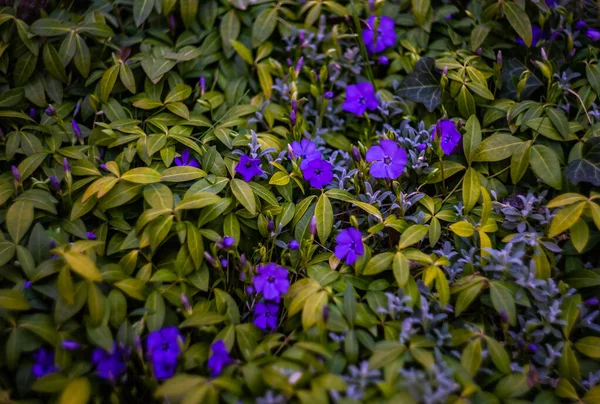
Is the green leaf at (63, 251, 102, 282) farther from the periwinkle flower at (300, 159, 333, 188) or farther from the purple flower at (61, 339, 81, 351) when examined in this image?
the periwinkle flower at (300, 159, 333, 188)

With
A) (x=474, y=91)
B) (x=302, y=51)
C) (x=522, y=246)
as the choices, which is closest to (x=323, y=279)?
(x=522, y=246)

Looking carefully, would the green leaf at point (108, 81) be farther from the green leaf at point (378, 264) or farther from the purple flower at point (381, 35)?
the green leaf at point (378, 264)

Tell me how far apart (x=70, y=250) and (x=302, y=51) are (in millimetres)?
1757

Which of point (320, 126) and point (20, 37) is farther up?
point (20, 37)

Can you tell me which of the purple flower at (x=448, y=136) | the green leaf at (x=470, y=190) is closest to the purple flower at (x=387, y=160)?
the purple flower at (x=448, y=136)

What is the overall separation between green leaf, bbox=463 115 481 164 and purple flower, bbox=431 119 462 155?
5cm

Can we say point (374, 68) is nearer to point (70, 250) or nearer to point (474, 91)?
point (474, 91)

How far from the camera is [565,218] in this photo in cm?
214

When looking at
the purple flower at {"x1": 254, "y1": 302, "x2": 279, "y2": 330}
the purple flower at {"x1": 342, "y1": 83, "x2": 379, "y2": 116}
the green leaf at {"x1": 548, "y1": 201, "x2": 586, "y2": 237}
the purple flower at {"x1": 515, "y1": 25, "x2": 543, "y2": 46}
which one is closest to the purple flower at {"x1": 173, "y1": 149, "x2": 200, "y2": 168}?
the purple flower at {"x1": 254, "y1": 302, "x2": 279, "y2": 330}

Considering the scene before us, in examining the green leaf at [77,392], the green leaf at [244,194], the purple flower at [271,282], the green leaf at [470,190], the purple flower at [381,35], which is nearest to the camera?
the green leaf at [77,392]

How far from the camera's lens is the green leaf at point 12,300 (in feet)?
6.41

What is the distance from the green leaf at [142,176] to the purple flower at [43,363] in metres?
0.78

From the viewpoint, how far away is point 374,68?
3100 millimetres

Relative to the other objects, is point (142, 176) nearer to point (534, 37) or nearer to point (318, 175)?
point (318, 175)
